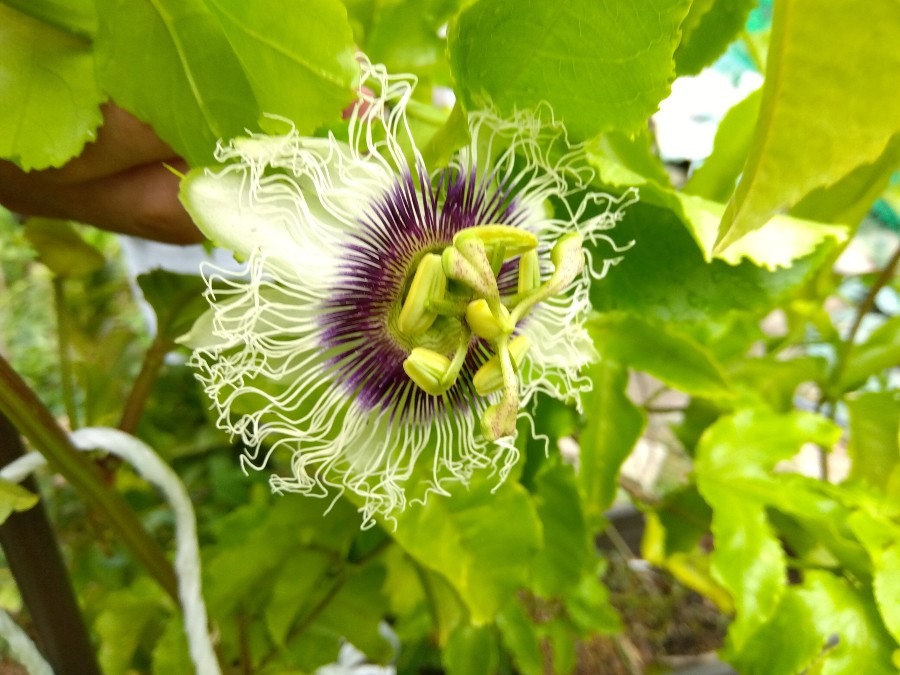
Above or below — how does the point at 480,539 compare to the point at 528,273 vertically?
below

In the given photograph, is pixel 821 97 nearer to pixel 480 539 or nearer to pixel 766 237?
pixel 766 237

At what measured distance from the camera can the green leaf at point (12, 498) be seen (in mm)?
362

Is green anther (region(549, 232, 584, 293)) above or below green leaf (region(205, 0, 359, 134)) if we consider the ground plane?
below

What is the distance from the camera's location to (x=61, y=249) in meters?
0.67

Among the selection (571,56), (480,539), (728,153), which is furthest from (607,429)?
(571,56)

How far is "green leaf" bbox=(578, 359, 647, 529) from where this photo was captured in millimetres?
657

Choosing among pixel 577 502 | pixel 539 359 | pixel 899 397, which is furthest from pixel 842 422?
pixel 539 359

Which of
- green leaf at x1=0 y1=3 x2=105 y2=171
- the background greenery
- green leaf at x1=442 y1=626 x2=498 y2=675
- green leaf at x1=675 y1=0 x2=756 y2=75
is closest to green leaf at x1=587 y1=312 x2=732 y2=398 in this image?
the background greenery

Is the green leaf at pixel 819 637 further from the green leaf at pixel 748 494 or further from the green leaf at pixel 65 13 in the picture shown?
the green leaf at pixel 65 13

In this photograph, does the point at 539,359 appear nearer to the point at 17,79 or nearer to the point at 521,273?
the point at 521,273

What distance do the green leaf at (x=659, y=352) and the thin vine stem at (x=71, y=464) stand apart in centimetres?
41

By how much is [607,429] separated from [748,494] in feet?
0.50

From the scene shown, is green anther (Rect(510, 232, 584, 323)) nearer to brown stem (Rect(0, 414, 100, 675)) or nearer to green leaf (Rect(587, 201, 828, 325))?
green leaf (Rect(587, 201, 828, 325))

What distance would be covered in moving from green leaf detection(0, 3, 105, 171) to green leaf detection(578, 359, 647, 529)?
1.48ft
